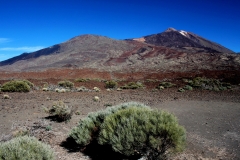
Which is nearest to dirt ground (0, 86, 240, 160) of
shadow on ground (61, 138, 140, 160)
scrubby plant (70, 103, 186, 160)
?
shadow on ground (61, 138, 140, 160)

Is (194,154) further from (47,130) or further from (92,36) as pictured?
(92,36)

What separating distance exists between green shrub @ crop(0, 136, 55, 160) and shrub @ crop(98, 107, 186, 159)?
55.0 inches

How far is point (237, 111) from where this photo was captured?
32.9 feet

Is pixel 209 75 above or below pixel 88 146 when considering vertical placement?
above

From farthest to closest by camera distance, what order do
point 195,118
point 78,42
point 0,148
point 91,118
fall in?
point 78,42 < point 195,118 < point 91,118 < point 0,148

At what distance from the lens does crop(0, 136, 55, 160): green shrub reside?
3.48 meters

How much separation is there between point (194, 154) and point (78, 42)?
110 m

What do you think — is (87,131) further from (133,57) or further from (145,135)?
(133,57)

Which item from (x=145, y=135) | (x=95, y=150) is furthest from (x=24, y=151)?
(x=145, y=135)

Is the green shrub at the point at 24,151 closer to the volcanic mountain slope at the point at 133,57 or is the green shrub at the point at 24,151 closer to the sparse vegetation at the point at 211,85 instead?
the sparse vegetation at the point at 211,85

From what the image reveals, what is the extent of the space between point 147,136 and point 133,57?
214 feet

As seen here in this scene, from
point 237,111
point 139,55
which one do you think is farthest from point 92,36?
point 237,111

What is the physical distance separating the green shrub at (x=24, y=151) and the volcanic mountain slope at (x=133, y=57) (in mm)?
38331

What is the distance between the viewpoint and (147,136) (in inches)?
174
